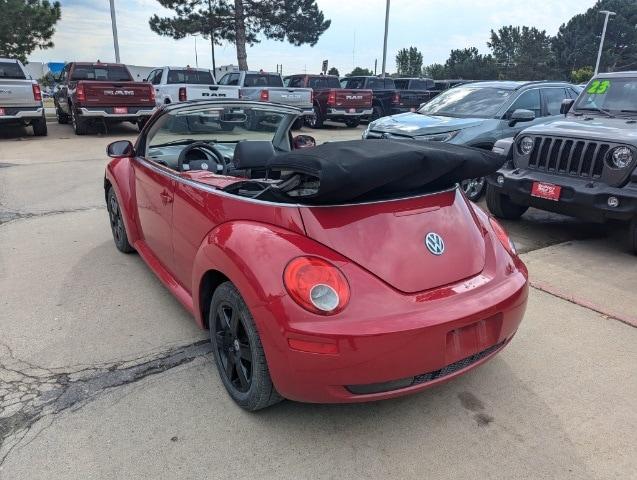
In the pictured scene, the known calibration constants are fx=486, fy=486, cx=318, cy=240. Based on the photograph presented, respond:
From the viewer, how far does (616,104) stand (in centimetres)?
603

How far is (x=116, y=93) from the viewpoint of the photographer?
13453 millimetres

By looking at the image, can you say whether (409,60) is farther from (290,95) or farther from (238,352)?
(238,352)

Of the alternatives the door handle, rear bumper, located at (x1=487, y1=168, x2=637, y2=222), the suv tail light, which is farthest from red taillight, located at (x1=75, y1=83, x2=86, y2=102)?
rear bumper, located at (x1=487, y1=168, x2=637, y2=222)

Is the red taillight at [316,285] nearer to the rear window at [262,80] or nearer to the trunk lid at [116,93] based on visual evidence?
the trunk lid at [116,93]

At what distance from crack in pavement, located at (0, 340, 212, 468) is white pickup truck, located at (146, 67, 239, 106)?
39.5 feet

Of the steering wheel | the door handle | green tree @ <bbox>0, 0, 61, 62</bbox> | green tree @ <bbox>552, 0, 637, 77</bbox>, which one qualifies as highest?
green tree @ <bbox>552, 0, 637, 77</bbox>

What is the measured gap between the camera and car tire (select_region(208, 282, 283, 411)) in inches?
91.1

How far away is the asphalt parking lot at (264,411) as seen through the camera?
222cm

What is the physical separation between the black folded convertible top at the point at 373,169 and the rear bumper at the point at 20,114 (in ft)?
41.1

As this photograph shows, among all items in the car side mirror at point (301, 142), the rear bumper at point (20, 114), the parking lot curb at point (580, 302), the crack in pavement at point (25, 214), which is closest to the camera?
the parking lot curb at point (580, 302)

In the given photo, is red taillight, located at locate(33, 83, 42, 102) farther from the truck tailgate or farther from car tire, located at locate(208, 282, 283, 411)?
car tire, located at locate(208, 282, 283, 411)

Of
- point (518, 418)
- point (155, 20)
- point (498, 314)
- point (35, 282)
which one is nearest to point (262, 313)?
point (498, 314)

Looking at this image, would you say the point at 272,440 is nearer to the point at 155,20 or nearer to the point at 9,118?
the point at 9,118

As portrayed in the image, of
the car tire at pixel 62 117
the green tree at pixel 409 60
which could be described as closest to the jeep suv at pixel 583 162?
the car tire at pixel 62 117
